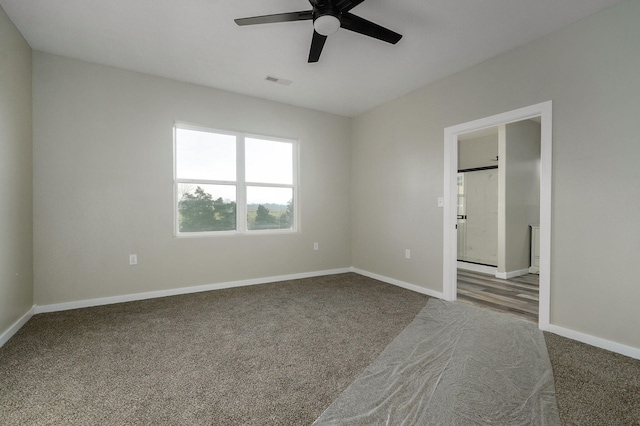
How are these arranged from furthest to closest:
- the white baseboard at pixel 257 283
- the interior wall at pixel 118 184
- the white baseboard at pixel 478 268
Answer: the white baseboard at pixel 478 268
the interior wall at pixel 118 184
the white baseboard at pixel 257 283

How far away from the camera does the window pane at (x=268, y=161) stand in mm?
4250

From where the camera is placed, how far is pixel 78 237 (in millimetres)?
3145

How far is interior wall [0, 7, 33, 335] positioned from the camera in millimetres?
2359

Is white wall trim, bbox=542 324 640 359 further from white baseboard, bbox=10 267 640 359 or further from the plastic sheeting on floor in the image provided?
the plastic sheeting on floor

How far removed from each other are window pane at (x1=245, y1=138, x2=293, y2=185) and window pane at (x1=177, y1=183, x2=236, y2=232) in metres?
0.41

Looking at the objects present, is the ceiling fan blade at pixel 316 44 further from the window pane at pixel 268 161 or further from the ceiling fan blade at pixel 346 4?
the window pane at pixel 268 161

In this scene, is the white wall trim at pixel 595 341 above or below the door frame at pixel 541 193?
below

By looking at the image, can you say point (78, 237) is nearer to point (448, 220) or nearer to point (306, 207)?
point (306, 207)

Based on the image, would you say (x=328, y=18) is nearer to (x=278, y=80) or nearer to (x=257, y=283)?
(x=278, y=80)

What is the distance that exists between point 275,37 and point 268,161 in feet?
6.32

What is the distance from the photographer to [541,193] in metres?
2.66

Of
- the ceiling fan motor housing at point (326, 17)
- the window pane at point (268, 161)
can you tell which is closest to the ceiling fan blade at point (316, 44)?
the ceiling fan motor housing at point (326, 17)

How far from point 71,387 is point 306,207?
3341mm

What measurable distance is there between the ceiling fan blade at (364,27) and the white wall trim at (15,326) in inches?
139
